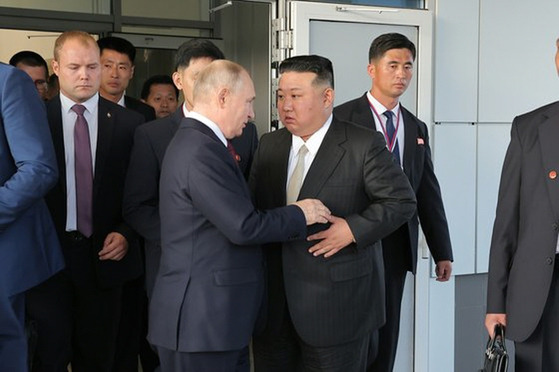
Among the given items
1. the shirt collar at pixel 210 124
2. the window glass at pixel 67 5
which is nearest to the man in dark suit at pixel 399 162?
the shirt collar at pixel 210 124

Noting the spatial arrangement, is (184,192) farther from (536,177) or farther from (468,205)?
(468,205)

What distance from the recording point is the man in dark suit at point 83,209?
3465mm

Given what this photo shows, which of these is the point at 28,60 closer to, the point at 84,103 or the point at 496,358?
the point at 84,103

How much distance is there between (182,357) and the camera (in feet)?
9.08

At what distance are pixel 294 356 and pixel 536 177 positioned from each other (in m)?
1.22

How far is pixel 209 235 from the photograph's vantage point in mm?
2725

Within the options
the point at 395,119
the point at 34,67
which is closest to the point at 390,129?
the point at 395,119

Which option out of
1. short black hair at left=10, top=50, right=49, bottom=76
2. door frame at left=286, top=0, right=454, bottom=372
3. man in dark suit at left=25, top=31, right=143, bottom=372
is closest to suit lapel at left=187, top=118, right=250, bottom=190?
man in dark suit at left=25, top=31, right=143, bottom=372

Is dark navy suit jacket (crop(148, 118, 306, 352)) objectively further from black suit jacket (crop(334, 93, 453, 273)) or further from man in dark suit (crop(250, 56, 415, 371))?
black suit jacket (crop(334, 93, 453, 273))

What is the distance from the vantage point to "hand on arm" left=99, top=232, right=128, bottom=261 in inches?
138

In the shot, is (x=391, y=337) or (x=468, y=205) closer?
(x=391, y=337)

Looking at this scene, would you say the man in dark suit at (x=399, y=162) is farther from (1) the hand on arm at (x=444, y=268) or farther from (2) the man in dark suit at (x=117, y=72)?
(2) the man in dark suit at (x=117, y=72)

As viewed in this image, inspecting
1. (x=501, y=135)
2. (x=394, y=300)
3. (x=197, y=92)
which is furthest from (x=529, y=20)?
(x=197, y=92)

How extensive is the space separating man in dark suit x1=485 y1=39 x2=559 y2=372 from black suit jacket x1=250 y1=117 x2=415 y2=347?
478mm
